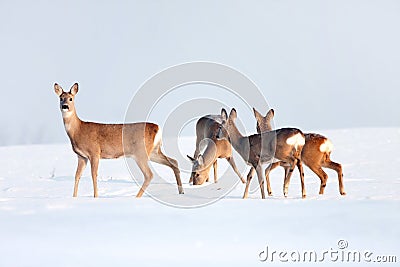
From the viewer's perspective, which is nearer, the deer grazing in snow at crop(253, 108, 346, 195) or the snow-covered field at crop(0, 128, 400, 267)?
the snow-covered field at crop(0, 128, 400, 267)

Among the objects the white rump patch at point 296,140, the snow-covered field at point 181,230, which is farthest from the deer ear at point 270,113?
the snow-covered field at point 181,230

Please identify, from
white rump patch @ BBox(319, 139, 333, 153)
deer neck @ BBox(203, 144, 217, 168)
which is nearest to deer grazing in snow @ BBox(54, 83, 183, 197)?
deer neck @ BBox(203, 144, 217, 168)

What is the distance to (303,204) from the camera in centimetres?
902

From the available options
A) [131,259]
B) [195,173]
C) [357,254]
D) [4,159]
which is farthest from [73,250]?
[4,159]

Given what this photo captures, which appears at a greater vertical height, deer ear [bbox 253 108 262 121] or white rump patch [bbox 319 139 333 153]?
deer ear [bbox 253 108 262 121]

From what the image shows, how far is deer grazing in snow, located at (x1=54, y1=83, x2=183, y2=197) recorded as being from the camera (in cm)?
1097

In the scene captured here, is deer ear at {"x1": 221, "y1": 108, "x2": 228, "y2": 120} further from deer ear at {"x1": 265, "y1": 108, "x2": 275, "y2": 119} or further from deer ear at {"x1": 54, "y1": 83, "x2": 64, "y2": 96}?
deer ear at {"x1": 54, "y1": 83, "x2": 64, "y2": 96}

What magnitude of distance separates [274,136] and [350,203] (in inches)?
95.9

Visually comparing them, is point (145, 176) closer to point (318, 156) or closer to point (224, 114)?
point (224, 114)

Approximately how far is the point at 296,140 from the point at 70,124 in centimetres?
414

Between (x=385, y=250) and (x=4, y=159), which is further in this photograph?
(x=4, y=159)

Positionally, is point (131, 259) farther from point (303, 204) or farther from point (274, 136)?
point (274, 136)

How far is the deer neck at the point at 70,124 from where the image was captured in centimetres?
1108

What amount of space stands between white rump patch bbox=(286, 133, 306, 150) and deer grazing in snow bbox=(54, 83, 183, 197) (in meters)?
2.21
